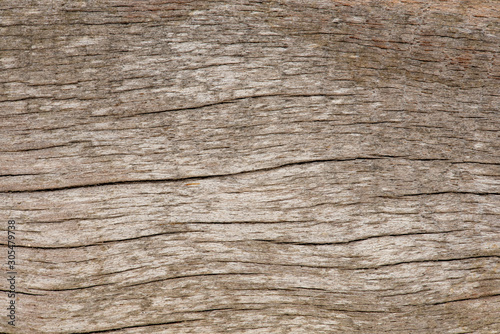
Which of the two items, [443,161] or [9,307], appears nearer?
[9,307]

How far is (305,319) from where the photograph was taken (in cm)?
220

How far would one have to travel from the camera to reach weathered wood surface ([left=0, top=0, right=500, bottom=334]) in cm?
213

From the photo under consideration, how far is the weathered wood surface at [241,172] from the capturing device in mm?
2131

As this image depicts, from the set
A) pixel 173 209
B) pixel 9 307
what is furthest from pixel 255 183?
pixel 9 307

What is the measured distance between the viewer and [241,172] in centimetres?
219

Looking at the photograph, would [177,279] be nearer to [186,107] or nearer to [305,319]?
[305,319]

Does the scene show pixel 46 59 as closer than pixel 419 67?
Yes

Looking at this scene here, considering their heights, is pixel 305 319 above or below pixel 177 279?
below

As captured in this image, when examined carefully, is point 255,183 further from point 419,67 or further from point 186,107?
point 419,67

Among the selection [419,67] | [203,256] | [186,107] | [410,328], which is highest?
[419,67]

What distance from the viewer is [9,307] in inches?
83.4

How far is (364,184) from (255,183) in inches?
24.3

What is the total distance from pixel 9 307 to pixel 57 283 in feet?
0.96

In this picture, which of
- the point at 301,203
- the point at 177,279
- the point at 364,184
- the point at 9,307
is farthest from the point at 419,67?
the point at 9,307
